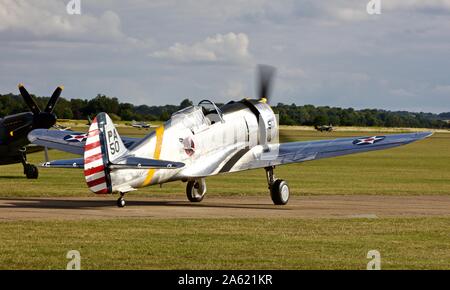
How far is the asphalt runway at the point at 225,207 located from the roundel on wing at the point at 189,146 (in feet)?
4.74

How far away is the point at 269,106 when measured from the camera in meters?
27.1

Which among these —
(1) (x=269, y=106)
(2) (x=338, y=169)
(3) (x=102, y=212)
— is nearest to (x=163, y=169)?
(3) (x=102, y=212)

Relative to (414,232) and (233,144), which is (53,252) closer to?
(414,232)

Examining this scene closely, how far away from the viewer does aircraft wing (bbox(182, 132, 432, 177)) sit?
24.9 metres

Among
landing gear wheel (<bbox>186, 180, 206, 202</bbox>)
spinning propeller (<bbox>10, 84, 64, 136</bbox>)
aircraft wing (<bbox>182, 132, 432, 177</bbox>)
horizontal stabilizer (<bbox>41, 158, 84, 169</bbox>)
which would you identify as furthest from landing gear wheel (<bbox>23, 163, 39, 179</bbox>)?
horizontal stabilizer (<bbox>41, 158, 84, 169</bbox>)

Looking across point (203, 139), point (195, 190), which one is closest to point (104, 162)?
point (203, 139)

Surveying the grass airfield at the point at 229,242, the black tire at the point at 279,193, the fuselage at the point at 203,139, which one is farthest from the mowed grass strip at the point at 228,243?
the black tire at the point at 279,193

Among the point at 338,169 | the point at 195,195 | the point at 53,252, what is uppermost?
the point at 53,252

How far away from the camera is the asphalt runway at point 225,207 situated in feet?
70.9

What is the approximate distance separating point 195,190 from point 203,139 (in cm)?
236

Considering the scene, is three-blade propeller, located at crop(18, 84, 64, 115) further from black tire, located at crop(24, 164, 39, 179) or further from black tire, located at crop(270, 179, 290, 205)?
black tire, located at crop(270, 179, 290, 205)

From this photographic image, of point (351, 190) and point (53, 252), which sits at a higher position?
point (53, 252)
